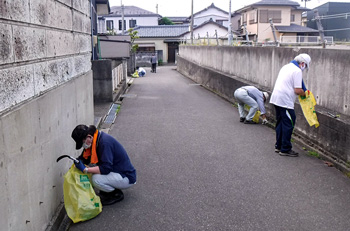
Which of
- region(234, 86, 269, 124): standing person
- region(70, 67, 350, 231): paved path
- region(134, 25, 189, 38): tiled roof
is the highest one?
region(134, 25, 189, 38): tiled roof

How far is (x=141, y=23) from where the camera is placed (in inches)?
2554

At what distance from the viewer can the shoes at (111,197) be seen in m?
5.50

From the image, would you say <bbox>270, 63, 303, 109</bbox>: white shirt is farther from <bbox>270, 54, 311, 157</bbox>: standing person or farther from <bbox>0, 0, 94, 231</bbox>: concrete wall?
<bbox>0, 0, 94, 231</bbox>: concrete wall

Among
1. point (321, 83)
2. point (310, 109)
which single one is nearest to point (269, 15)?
point (321, 83)

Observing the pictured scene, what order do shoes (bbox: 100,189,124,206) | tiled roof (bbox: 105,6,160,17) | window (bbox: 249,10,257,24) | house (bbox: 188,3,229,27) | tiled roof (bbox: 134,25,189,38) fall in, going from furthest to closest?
tiled roof (bbox: 105,6,160,17), house (bbox: 188,3,229,27), tiled roof (bbox: 134,25,189,38), window (bbox: 249,10,257,24), shoes (bbox: 100,189,124,206)

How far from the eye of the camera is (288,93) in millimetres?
7539

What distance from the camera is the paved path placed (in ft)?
16.1

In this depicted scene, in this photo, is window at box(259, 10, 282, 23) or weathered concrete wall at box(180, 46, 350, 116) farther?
window at box(259, 10, 282, 23)

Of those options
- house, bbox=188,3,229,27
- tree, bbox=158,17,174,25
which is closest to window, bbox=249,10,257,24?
house, bbox=188,3,229,27

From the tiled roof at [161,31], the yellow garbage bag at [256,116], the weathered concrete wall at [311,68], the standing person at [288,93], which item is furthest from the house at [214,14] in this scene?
the standing person at [288,93]

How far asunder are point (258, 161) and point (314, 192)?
1.67m

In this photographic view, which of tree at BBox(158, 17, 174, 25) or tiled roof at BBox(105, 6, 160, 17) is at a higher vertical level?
tiled roof at BBox(105, 6, 160, 17)

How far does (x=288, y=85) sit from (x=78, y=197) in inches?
180

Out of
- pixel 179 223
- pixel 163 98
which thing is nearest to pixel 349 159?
pixel 179 223
